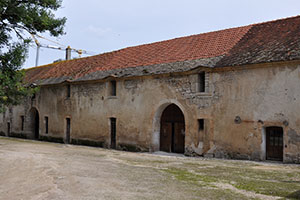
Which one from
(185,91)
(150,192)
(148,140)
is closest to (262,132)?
(185,91)

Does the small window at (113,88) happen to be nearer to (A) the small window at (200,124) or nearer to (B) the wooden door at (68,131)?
(B) the wooden door at (68,131)

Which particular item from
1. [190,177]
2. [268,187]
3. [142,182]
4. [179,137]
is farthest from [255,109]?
[142,182]

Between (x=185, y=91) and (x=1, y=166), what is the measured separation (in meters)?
8.19

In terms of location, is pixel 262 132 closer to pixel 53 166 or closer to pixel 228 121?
pixel 228 121

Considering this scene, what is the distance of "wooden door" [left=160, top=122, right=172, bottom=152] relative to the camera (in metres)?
16.0

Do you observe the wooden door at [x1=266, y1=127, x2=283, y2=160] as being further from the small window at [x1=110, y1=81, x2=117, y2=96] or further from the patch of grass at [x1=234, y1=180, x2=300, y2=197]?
the small window at [x1=110, y1=81, x2=117, y2=96]

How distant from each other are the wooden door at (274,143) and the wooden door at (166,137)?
16.9ft

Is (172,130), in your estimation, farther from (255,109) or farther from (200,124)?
(255,109)

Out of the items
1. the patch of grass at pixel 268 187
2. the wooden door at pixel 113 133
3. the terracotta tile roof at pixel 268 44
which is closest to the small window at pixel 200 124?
the terracotta tile roof at pixel 268 44

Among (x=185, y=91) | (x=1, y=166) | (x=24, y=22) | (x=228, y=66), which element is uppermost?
(x=24, y=22)

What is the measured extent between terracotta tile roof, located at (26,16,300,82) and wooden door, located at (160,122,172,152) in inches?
130

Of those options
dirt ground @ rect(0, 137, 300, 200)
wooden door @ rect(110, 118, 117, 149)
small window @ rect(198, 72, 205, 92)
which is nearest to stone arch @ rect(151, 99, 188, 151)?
small window @ rect(198, 72, 205, 92)

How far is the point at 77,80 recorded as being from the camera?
65.8ft

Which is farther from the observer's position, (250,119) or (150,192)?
(250,119)
